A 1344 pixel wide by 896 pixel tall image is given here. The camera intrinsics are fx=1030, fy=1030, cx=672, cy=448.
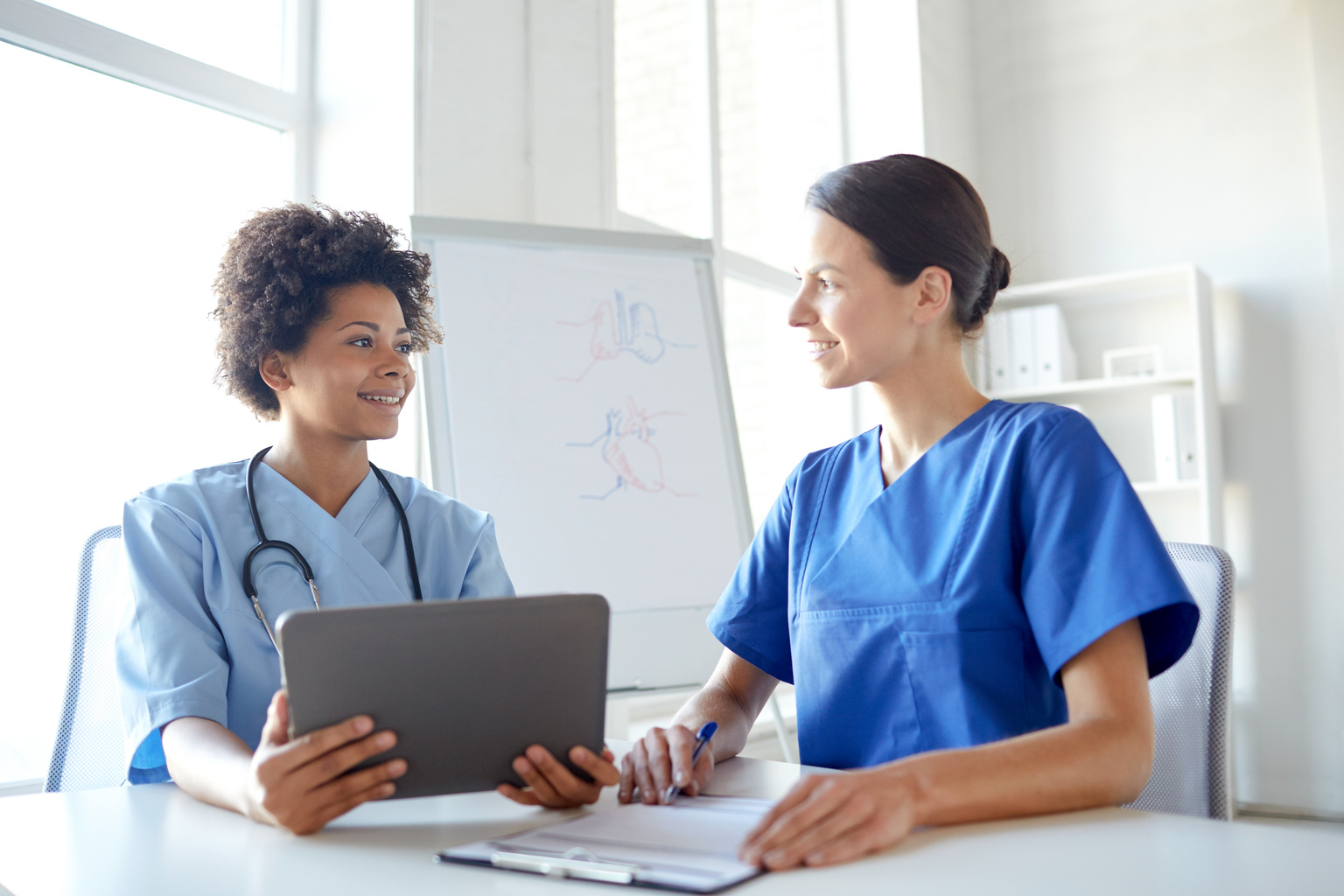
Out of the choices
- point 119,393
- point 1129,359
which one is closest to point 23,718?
point 119,393

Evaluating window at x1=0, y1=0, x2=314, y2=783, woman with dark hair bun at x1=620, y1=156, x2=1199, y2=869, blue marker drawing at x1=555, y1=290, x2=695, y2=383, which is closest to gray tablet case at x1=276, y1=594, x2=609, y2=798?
woman with dark hair bun at x1=620, y1=156, x2=1199, y2=869

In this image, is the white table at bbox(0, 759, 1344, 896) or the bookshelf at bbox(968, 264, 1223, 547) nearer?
the white table at bbox(0, 759, 1344, 896)

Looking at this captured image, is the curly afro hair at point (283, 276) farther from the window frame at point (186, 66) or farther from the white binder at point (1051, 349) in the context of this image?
the white binder at point (1051, 349)

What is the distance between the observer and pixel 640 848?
0.78 metres

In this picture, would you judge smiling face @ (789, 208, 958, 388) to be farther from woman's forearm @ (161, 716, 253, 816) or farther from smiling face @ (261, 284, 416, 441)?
woman's forearm @ (161, 716, 253, 816)

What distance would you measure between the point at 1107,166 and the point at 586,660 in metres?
3.84

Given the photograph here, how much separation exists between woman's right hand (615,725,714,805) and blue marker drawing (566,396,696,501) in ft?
3.73

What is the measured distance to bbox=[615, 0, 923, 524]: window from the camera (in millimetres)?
3348

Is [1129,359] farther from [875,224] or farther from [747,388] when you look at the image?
[875,224]

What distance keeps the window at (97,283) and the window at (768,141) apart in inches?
55.6

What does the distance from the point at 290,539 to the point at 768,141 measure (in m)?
3.18

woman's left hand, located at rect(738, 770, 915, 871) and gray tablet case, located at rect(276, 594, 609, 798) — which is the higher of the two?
gray tablet case, located at rect(276, 594, 609, 798)

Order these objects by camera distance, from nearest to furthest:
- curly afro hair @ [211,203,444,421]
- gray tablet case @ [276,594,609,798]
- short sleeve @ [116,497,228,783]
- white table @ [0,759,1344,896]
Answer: white table @ [0,759,1344,896] < gray tablet case @ [276,594,609,798] < short sleeve @ [116,497,228,783] < curly afro hair @ [211,203,444,421]

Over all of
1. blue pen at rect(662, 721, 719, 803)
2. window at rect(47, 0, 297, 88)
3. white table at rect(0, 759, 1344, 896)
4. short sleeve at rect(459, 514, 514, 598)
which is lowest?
white table at rect(0, 759, 1344, 896)
